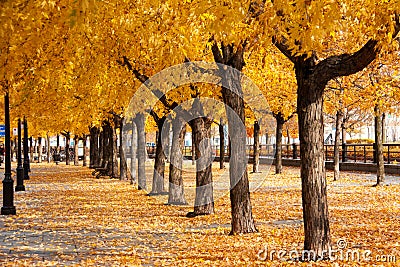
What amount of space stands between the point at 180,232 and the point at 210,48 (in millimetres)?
4152

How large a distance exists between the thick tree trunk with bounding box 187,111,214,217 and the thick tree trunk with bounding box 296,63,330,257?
6.65 meters

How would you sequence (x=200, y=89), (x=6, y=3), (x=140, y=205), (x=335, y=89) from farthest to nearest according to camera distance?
(x=335, y=89), (x=140, y=205), (x=200, y=89), (x=6, y=3)

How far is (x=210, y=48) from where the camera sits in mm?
15086

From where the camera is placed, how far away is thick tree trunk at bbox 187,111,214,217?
1691 cm

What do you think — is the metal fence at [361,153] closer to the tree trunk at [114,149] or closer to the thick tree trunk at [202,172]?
the tree trunk at [114,149]

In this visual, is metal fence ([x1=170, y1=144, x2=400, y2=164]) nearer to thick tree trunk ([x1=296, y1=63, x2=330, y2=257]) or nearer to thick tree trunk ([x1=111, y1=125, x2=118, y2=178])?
thick tree trunk ([x1=111, y1=125, x2=118, y2=178])

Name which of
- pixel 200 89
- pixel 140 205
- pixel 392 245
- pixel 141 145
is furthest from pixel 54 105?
pixel 392 245

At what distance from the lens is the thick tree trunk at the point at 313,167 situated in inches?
403

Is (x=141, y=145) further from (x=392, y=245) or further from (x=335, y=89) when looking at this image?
(x=392, y=245)

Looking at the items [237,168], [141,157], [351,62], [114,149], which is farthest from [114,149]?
[351,62]

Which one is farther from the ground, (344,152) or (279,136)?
(279,136)

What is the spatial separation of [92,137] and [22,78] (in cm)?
4034

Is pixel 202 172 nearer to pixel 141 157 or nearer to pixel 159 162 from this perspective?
pixel 159 162

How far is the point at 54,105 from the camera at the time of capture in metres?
25.5
